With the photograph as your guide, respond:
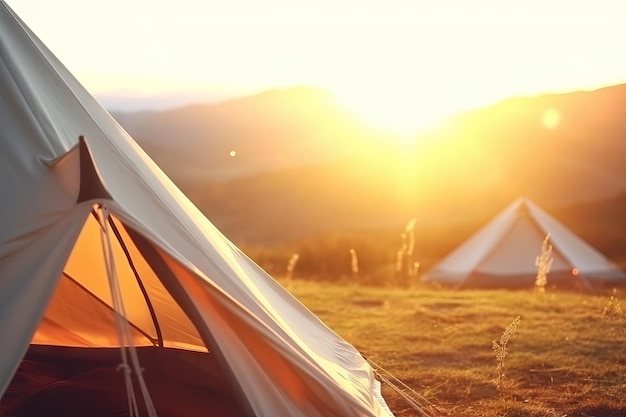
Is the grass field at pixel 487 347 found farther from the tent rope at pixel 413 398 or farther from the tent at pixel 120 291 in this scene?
the tent at pixel 120 291

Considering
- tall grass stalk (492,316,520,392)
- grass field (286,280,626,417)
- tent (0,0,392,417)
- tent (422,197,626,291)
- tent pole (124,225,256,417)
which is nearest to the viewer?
tent (0,0,392,417)

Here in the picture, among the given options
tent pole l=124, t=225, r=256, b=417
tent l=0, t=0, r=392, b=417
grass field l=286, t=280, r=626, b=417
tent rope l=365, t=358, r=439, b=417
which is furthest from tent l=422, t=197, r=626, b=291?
tent pole l=124, t=225, r=256, b=417

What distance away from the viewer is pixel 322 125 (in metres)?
31.1

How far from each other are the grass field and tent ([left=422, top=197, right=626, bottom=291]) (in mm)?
1736

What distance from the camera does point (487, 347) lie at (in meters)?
→ 5.67

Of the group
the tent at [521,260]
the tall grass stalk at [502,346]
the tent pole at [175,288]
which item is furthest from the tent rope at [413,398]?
the tent at [521,260]

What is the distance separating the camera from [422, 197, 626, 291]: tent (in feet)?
33.1

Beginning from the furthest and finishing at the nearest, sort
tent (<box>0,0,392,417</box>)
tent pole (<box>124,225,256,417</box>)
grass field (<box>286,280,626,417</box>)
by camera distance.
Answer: grass field (<box>286,280,626,417</box>), tent pole (<box>124,225,256,417</box>), tent (<box>0,0,392,417</box>)

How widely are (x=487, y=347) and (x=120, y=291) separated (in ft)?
11.3

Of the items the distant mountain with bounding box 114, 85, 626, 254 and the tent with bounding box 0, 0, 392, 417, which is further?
the distant mountain with bounding box 114, 85, 626, 254

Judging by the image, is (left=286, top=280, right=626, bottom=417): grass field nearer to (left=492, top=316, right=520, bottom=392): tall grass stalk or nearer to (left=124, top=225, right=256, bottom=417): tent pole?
(left=492, top=316, right=520, bottom=392): tall grass stalk

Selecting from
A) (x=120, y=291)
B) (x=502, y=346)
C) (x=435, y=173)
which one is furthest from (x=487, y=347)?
(x=435, y=173)

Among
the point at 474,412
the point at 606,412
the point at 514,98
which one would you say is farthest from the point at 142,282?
the point at 514,98

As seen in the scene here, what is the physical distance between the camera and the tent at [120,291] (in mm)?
2469
